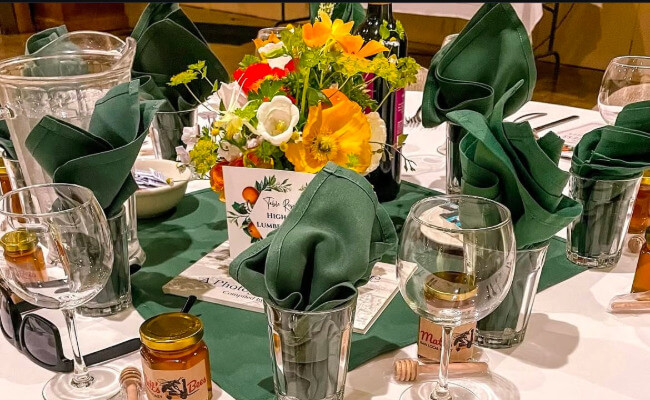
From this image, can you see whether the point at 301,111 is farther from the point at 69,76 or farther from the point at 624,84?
the point at 624,84

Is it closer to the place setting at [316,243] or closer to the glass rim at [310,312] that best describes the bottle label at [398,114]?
the place setting at [316,243]

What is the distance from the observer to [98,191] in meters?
0.92

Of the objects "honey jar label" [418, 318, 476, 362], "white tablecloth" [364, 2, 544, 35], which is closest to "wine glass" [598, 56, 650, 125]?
"honey jar label" [418, 318, 476, 362]

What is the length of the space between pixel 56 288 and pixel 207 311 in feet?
0.85

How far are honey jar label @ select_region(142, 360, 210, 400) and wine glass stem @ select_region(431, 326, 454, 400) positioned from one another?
28 centimetres

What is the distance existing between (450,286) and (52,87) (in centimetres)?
62

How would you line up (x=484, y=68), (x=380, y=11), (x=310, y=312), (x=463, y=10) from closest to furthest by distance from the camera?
(x=310, y=312) < (x=484, y=68) < (x=380, y=11) < (x=463, y=10)

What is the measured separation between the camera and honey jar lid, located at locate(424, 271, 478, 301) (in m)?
0.77

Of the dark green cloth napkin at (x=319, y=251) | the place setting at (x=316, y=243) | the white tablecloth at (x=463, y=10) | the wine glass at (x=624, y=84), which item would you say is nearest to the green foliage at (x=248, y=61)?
the place setting at (x=316, y=243)

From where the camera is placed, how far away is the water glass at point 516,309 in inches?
34.4

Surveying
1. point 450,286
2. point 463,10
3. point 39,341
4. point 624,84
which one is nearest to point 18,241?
point 39,341

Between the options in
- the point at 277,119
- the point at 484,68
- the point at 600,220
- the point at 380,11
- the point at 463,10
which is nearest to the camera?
the point at 277,119

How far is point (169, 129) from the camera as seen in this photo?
4.77 ft

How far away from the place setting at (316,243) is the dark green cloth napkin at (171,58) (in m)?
0.17
